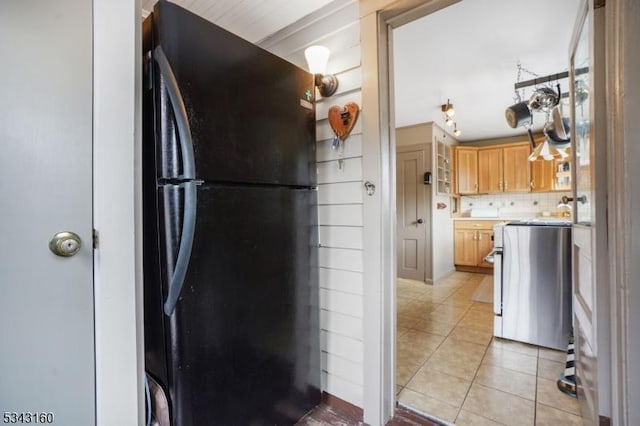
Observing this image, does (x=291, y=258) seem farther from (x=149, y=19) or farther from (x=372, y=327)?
(x=149, y=19)

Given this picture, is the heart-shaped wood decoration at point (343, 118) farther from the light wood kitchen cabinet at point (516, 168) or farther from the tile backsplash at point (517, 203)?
the tile backsplash at point (517, 203)

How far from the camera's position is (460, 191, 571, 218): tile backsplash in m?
5.19

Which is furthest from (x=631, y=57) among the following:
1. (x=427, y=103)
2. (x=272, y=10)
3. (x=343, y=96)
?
(x=427, y=103)

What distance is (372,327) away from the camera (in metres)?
1.48

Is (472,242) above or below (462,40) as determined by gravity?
below

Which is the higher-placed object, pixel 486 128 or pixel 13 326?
pixel 486 128

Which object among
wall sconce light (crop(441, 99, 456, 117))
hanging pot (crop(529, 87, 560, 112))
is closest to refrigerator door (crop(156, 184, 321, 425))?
hanging pot (crop(529, 87, 560, 112))

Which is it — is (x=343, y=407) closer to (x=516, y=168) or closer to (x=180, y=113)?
(x=180, y=113)

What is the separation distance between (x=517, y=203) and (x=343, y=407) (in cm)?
542

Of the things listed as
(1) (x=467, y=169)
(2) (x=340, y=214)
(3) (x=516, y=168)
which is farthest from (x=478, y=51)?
(3) (x=516, y=168)

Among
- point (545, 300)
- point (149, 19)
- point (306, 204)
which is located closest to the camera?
point (149, 19)

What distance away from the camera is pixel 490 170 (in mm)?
5340

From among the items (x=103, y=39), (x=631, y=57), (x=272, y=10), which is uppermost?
(x=272, y=10)

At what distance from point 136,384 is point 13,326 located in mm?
394
